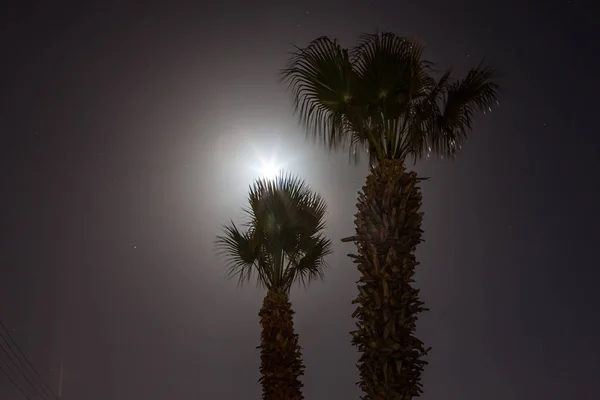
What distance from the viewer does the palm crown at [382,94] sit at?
7.93 metres

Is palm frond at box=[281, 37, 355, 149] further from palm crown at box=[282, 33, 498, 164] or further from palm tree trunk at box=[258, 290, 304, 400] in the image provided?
palm tree trunk at box=[258, 290, 304, 400]

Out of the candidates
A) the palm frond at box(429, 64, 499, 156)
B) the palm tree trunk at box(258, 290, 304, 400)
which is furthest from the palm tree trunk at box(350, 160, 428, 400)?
the palm tree trunk at box(258, 290, 304, 400)

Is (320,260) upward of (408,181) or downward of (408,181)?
upward

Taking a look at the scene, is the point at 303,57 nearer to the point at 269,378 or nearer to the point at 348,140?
the point at 348,140

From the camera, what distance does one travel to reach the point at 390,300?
7246mm

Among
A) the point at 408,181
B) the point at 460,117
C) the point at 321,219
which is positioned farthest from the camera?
the point at 321,219

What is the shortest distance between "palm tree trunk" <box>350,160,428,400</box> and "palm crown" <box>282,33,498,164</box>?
78cm

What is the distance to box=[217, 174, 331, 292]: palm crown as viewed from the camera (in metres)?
12.1

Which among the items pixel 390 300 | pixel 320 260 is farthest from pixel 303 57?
pixel 320 260

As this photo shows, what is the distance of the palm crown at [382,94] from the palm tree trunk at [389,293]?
785 mm

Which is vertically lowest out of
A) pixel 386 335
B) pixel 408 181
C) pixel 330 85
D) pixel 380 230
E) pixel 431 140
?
pixel 386 335

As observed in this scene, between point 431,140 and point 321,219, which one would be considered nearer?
point 431,140

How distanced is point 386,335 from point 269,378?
5067 mm

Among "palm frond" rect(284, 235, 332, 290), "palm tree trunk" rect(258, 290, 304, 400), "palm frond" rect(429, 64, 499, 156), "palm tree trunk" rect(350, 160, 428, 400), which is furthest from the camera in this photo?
"palm frond" rect(284, 235, 332, 290)
